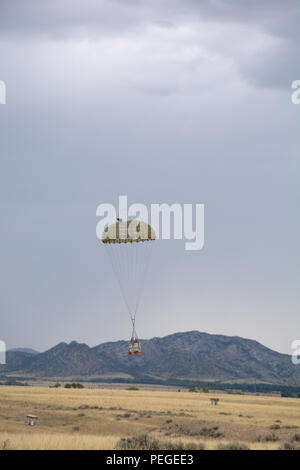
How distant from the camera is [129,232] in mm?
55750

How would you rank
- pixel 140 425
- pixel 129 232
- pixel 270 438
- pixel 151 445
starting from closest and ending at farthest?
pixel 151 445
pixel 270 438
pixel 140 425
pixel 129 232

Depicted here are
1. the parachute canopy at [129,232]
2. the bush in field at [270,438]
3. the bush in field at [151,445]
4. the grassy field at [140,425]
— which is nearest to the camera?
the bush in field at [151,445]

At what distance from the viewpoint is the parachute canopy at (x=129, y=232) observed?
55.8m

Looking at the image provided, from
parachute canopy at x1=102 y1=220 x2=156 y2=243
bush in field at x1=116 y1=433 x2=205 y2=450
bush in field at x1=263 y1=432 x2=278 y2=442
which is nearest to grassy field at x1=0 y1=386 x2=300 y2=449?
bush in field at x1=263 y1=432 x2=278 y2=442

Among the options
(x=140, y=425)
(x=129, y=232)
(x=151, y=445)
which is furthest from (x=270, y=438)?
(x=129, y=232)

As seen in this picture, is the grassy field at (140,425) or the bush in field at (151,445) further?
the grassy field at (140,425)

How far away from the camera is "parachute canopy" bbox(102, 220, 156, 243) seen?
55.8 metres

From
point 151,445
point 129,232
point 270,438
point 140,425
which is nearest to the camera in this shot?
point 151,445

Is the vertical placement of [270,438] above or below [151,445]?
below

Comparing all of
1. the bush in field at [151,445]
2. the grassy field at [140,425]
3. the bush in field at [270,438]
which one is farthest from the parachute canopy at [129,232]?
the bush in field at [151,445]

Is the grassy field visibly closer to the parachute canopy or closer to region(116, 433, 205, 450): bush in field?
region(116, 433, 205, 450): bush in field

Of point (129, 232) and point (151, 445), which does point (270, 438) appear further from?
point (129, 232)

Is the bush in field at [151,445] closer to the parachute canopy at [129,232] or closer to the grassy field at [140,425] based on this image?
the grassy field at [140,425]
